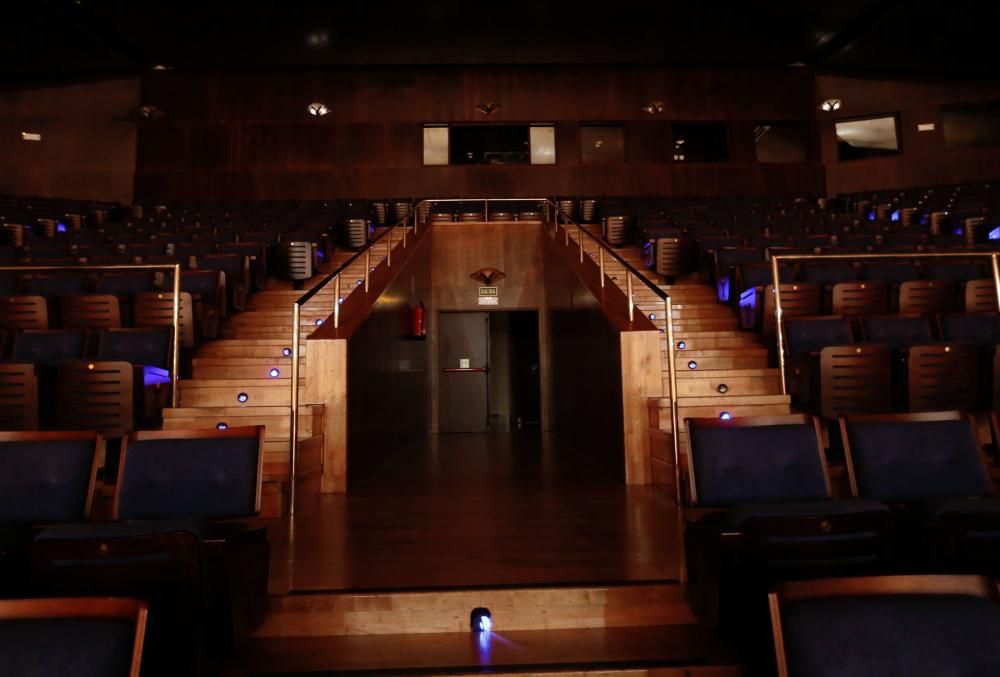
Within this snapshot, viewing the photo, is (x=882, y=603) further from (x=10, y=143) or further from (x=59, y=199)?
(x=10, y=143)

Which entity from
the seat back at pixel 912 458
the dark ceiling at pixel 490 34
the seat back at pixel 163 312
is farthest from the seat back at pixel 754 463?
the dark ceiling at pixel 490 34

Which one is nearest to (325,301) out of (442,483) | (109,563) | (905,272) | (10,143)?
(442,483)

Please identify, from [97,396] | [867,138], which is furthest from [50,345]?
[867,138]

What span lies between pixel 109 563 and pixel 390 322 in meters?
4.09

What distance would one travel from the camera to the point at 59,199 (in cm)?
1066

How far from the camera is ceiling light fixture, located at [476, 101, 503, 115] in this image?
11820 millimetres

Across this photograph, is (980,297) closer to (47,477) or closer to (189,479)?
(189,479)

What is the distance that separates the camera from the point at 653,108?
39.3ft

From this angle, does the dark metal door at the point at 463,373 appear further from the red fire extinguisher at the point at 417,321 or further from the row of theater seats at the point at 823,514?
the row of theater seats at the point at 823,514

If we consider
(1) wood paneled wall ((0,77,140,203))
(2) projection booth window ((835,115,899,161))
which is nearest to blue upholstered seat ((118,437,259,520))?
(1) wood paneled wall ((0,77,140,203))

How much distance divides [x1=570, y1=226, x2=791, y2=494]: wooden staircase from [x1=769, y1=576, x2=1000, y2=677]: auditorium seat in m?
1.85

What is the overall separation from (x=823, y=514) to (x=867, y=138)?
12.8m

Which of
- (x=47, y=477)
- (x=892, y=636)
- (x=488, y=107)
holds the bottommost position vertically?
(x=892, y=636)

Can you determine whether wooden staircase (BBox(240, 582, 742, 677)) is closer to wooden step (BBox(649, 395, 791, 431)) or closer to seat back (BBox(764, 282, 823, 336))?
wooden step (BBox(649, 395, 791, 431))
